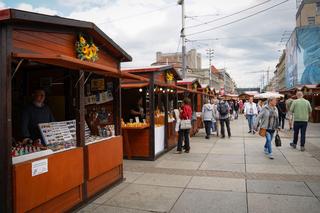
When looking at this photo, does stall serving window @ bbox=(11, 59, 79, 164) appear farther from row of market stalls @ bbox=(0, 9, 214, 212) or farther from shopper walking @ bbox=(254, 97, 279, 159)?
shopper walking @ bbox=(254, 97, 279, 159)

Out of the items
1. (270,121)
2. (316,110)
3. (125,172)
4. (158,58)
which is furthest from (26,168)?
(158,58)

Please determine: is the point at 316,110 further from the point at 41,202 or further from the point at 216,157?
the point at 41,202

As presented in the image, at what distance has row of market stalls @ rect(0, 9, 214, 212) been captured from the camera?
11.8 feet

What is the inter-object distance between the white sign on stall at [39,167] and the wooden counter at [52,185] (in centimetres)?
4

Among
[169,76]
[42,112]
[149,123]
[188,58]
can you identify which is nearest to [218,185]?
[149,123]

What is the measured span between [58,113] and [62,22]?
2.77m

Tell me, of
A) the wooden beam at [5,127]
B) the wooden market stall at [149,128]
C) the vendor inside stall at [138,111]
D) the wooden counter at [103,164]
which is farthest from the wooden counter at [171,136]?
the wooden beam at [5,127]

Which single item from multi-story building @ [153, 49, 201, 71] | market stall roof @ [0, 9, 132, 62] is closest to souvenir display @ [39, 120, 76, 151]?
market stall roof @ [0, 9, 132, 62]

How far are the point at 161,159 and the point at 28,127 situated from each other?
174 inches

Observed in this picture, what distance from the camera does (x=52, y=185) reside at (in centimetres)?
419

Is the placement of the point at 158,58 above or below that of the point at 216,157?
above

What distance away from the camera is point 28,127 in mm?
5004

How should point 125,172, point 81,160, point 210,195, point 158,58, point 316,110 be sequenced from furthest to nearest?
point 158,58, point 316,110, point 125,172, point 210,195, point 81,160

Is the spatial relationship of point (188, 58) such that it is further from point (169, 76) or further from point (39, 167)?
point (39, 167)
